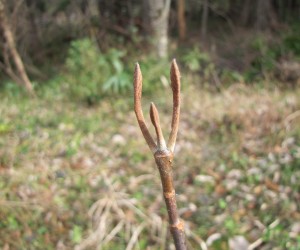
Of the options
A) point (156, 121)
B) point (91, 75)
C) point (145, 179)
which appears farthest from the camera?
point (91, 75)

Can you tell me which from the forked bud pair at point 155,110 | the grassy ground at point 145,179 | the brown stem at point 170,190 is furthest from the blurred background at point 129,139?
the forked bud pair at point 155,110

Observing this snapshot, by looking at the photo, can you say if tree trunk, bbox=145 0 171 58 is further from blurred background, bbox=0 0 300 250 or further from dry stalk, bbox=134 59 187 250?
dry stalk, bbox=134 59 187 250

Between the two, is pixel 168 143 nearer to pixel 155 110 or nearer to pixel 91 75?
pixel 155 110

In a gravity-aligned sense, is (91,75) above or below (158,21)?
below

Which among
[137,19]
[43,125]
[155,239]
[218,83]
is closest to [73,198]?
[155,239]

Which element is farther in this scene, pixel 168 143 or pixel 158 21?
pixel 158 21

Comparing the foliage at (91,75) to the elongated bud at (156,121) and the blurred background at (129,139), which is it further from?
the elongated bud at (156,121)

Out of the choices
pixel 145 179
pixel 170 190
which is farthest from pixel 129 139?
pixel 170 190

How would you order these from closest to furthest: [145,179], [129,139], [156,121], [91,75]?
[156,121] → [145,179] → [129,139] → [91,75]
